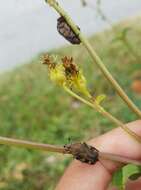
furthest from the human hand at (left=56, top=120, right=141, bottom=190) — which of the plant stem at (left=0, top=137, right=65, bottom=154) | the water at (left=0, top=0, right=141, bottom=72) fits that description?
the water at (left=0, top=0, right=141, bottom=72)

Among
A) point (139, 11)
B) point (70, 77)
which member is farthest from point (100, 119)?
point (70, 77)

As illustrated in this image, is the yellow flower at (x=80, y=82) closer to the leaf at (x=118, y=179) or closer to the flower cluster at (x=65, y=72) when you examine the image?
the flower cluster at (x=65, y=72)

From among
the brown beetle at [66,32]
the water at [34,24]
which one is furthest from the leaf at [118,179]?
the water at [34,24]

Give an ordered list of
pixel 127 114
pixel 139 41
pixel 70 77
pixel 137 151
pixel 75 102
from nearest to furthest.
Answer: pixel 70 77 < pixel 137 151 < pixel 127 114 < pixel 75 102 < pixel 139 41

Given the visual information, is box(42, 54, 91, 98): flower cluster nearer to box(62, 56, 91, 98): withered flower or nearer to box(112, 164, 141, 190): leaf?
box(62, 56, 91, 98): withered flower

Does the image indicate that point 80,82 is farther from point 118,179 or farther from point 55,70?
point 118,179

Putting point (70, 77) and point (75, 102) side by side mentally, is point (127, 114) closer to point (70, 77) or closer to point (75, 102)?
point (75, 102)
